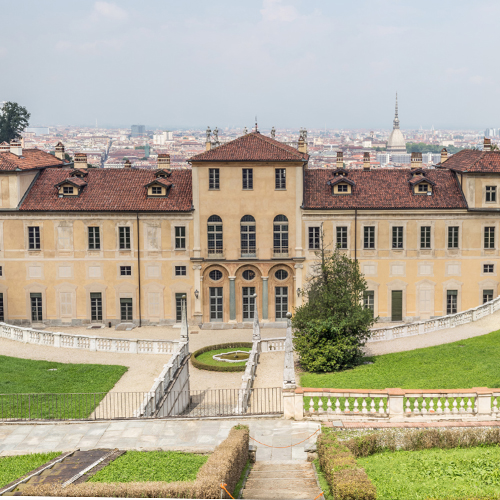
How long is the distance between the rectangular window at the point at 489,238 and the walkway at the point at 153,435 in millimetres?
26746

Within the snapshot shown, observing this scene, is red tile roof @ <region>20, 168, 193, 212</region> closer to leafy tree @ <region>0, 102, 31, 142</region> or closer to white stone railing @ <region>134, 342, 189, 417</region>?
white stone railing @ <region>134, 342, 189, 417</region>

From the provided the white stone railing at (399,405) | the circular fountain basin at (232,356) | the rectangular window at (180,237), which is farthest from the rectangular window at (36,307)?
the white stone railing at (399,405)

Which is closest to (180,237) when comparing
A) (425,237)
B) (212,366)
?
(212,366)

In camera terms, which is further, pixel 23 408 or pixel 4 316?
pixel 4 316

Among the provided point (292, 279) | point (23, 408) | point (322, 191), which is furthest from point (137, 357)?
point (322, 191)

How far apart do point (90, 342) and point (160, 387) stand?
32.5ft

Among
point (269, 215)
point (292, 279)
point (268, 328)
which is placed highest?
point (269, 215)

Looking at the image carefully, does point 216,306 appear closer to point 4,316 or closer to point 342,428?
point 4,316

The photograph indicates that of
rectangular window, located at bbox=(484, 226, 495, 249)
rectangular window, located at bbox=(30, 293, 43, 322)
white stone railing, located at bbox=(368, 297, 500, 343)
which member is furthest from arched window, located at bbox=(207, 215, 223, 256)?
rectangular window, located at bbox=(484, 226, 495, 249)

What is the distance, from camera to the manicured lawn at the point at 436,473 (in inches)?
608

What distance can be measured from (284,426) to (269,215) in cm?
2386

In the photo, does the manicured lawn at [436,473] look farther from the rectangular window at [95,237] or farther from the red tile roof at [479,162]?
the rectangular window at [95,237]

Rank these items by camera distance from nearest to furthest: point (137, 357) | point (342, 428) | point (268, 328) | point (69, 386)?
point (342, 428) < point (69, 386) < point (137, 357) < point (268, 328)

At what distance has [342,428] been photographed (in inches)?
875
